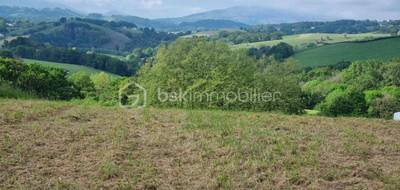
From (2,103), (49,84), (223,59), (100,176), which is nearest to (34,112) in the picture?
(2,103)

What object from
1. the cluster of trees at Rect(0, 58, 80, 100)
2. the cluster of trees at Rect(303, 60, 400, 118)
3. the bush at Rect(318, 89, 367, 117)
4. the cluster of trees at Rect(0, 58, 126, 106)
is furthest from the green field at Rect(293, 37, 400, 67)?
the cluster of trees at Rect(0, 58, 80, 100)

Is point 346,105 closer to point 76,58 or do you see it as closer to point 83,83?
point 83,83

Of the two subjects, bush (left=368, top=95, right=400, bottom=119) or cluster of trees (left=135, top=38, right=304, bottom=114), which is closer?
cluster of trees (left=135, top=38, right=304, bottom=114)

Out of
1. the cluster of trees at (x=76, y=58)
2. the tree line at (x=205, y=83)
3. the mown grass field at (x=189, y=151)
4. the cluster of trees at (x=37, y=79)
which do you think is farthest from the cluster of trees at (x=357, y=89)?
the cluster of trees at (x=76, y=58)

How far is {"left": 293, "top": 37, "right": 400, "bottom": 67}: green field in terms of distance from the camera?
11197 centimetres

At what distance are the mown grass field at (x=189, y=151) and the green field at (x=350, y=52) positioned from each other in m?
99.9

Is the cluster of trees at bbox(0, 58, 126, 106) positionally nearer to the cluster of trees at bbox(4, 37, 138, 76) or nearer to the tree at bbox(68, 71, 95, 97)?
the tree at bbox(68, 71, 95, 97)

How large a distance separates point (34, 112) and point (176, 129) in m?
4.61

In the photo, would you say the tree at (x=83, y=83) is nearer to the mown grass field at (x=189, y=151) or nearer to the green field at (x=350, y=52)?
the mown grass field at (x=189, y=151)

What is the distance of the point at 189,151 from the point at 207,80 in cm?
2955

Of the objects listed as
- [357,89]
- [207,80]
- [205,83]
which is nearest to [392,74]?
[357,89]

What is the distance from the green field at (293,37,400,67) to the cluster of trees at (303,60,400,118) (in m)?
10.7

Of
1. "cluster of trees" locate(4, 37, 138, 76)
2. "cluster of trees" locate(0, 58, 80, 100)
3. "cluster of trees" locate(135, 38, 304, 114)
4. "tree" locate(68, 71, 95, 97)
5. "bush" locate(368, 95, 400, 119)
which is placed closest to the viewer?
"cluster of trees" locate(135, 38, 304, 114)

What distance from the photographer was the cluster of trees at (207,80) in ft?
121
